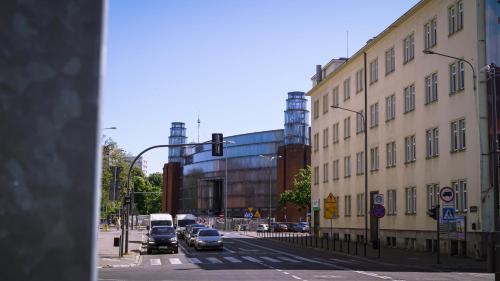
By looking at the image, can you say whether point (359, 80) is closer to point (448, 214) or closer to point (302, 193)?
point (448, 214)

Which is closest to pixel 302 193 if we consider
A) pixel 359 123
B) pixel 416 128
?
pixel 359 123

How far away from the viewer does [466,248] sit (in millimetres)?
34781

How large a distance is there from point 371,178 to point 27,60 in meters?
52.3

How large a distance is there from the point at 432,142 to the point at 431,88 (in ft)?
11.0

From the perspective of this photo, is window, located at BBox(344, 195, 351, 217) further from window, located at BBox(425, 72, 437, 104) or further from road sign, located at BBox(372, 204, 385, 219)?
road sign, located at BBox(372, 204, 385, 219)

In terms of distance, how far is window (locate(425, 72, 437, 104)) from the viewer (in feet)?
134

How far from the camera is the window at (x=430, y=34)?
4119cm

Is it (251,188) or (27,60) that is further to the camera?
(251,188)

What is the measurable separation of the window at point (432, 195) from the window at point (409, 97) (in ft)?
19.3

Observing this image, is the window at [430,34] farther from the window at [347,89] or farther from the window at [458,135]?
the window at [347,89]

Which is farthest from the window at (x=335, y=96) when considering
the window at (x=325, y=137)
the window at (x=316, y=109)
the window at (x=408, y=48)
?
the window at (x=408, y=48)

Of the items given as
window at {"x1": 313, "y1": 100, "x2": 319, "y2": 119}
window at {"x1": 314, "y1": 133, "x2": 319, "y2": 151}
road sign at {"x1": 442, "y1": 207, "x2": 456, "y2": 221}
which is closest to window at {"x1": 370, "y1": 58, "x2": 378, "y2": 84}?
window at {"x1": 313, "y1": 100, "x2": 319, "y2": 119}

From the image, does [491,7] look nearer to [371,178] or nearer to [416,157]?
[416,157]

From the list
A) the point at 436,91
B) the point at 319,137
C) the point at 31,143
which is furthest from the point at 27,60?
the point at 319,137
